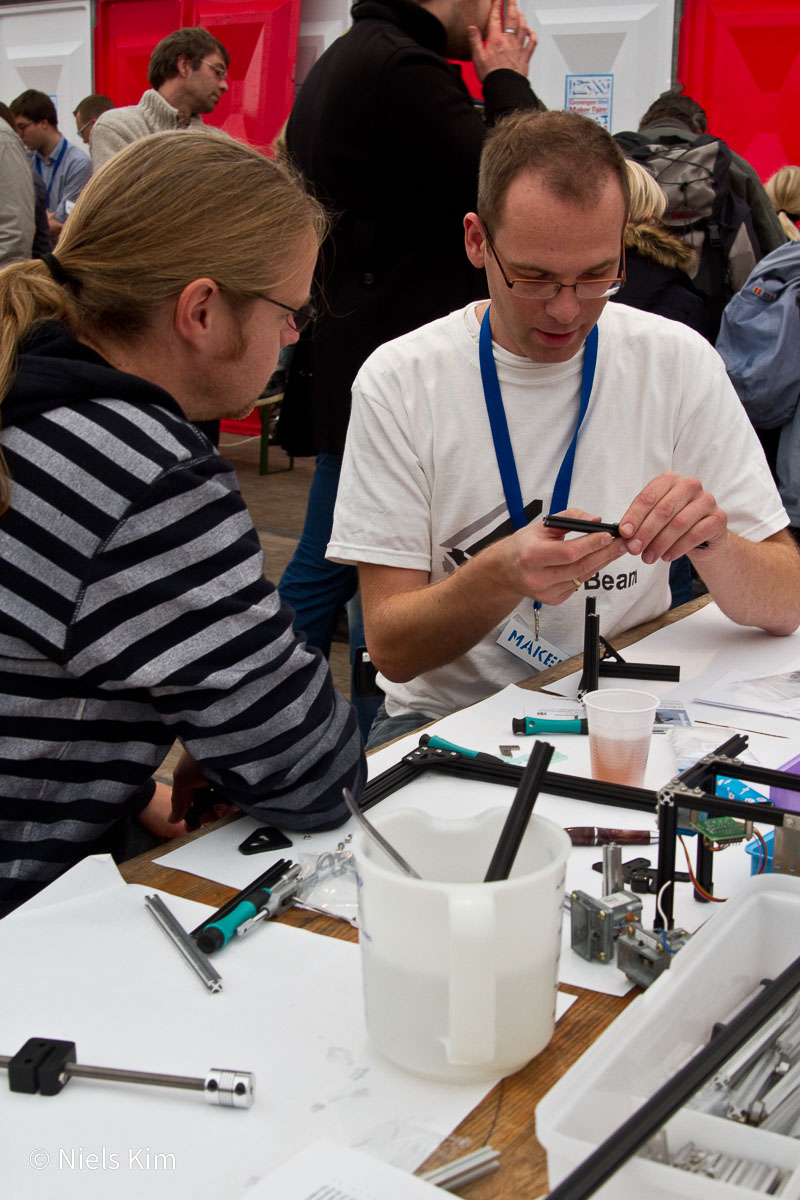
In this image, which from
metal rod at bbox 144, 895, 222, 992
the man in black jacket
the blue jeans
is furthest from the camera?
the blue jeans

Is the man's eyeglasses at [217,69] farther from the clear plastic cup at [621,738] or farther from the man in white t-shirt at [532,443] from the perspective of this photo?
the clear plastic cup at [621,738]

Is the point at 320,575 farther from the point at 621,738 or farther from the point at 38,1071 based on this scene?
the point at 38,1071

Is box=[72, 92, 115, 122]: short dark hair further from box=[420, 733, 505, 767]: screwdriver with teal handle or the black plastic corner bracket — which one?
the black plastic corner bracket

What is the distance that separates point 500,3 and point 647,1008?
2.54 m

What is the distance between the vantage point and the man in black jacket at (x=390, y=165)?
2.42 metres

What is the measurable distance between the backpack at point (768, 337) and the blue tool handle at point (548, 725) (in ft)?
7.85

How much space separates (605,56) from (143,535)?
5.38 m

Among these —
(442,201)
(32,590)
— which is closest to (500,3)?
(442,201)

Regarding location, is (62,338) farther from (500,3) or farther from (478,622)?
(500,3)

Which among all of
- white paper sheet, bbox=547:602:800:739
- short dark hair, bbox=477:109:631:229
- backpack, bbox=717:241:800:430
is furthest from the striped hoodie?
backpack, bbox=717:241:800:430

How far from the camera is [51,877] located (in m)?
1.16

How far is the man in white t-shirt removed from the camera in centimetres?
169

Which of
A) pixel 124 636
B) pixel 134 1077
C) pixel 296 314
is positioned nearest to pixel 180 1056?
pixel 134 1077

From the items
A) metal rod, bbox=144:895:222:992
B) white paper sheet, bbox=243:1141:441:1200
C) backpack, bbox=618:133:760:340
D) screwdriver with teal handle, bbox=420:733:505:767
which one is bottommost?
screwdriver with teal handle, bbox=420:733:505:767
